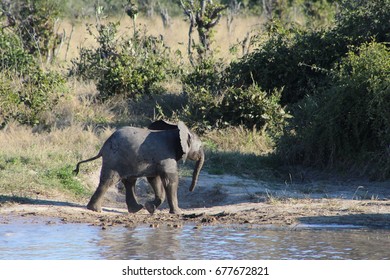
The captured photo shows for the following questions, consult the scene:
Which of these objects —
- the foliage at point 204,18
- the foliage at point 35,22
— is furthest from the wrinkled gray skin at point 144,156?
the foliage at point 35,22

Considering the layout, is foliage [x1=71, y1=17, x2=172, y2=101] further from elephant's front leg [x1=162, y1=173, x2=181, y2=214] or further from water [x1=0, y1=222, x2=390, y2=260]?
water [x1=0, y1=222, x2=390, y2=260]

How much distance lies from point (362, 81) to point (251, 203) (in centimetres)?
308

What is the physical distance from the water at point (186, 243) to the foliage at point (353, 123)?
3449mm

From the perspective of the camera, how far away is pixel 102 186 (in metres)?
11.1

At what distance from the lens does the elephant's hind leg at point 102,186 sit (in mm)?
11109

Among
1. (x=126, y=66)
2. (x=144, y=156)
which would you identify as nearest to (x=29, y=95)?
(x=126, y=66)

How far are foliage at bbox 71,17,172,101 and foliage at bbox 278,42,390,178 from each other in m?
4.99

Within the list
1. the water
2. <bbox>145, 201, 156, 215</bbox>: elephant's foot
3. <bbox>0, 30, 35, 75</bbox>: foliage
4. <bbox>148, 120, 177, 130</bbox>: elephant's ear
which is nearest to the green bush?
<bbox>0, 30, 35, 75</bbox>: foliage

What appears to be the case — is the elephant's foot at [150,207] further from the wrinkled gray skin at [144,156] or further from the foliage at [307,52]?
the foliage at [307,52]

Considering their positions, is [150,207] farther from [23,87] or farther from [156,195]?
[23,87]

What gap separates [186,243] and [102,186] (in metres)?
1.90

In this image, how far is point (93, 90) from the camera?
62.5ft
